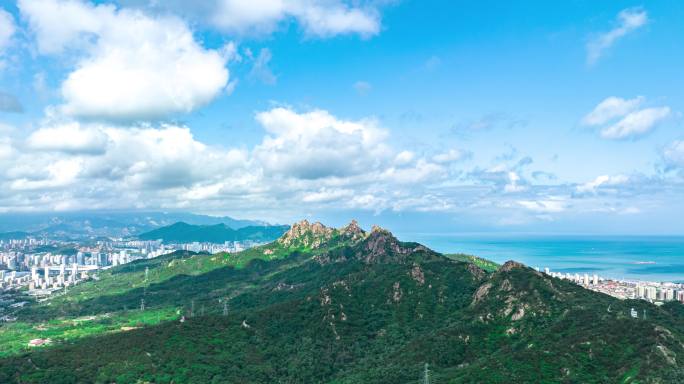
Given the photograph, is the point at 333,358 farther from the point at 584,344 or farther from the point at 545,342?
the point at 584,344

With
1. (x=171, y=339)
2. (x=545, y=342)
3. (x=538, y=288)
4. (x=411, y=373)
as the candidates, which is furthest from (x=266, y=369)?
(x=538, y=288)

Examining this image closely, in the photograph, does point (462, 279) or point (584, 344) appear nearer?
point (584, 344)

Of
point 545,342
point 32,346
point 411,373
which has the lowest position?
point 32,346

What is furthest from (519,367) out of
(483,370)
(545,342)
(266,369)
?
(266,369)

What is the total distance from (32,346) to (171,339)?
68.3 m

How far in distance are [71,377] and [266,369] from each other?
44709 millimetres

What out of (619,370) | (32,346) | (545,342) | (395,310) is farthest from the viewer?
(32,346)

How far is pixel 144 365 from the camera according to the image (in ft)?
397

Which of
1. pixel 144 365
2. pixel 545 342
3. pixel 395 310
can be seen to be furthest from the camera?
pixel 395 310

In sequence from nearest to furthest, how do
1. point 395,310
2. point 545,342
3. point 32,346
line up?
1. point 545,342
2. point 395,310
3. point 32,346

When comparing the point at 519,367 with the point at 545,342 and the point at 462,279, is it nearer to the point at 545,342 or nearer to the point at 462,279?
the point at 545,342

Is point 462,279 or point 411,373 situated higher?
point 462,279

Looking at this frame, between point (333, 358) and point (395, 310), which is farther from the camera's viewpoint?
point (395, 310)

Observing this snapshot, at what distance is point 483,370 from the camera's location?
98625mm
